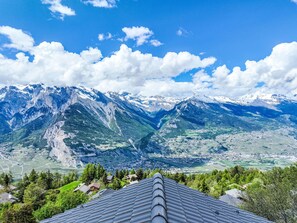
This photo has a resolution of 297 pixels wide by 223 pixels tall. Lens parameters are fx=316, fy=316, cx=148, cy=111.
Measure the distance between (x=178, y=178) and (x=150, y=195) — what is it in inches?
4832

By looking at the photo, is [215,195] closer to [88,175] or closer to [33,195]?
[33,195]

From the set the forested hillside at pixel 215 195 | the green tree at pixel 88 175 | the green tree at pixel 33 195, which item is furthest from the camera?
the green tree at pixel 88 175

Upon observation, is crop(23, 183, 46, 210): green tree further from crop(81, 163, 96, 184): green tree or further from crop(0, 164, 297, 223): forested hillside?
crop(81, 163, 96, 184): green tree

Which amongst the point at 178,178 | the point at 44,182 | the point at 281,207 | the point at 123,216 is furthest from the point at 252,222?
the point at 44,182

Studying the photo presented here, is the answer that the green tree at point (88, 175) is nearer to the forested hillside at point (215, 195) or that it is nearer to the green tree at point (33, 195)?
the forested hillside at point (215, 195)

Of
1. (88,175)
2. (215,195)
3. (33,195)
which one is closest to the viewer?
(215,195)

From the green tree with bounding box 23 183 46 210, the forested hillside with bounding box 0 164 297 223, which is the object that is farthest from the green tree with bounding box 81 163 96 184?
the green tree with bounding box 23 183 46 210

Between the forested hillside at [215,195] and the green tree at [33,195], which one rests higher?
the forested hillside at [215,195]

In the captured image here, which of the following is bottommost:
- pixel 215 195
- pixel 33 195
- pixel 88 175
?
pixel 33 195

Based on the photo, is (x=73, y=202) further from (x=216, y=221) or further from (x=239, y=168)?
(x=239, y=168)

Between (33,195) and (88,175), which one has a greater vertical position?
(88,175)

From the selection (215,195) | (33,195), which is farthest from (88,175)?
(215,195)

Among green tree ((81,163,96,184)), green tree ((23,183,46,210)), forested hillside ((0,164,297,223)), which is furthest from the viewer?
green tree ((81,163,96,184))

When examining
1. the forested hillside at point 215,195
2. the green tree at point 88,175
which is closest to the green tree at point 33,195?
the forested hillside at point 215,195
